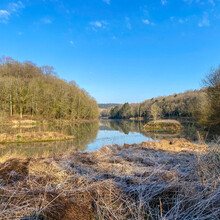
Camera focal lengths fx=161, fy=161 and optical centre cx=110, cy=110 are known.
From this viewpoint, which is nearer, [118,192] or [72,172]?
[118,192]

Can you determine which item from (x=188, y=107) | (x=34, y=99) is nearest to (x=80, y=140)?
(x=34, y=99)

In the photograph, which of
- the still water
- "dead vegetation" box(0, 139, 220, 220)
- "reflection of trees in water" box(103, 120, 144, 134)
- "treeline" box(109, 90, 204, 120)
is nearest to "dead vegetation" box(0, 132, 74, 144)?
the still water

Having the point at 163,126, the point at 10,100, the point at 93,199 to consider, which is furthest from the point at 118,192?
the point at 10,100

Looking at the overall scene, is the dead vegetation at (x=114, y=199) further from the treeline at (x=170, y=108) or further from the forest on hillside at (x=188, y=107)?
the treeline at (x=170, y=108)

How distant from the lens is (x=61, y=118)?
131 feet

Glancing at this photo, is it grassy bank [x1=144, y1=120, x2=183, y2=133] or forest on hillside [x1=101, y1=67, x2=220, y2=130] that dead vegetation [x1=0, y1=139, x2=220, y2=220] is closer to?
forest on hillside [x1=101, y1=67, x2=220, y2=130]

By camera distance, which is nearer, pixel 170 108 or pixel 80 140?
pixel 80 140

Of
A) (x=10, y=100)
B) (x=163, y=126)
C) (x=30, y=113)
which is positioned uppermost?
(x=10, y=100)

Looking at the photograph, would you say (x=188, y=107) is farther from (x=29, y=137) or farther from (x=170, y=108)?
(x=29, y=137)

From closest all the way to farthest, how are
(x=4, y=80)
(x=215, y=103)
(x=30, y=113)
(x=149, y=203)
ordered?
(x=149, y=203), (x=215, y=103), (x=4, y=80), (x=30, y=113)

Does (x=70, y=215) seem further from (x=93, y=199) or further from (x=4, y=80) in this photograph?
(x=4, y=80)

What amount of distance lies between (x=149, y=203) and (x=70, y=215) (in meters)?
0.99

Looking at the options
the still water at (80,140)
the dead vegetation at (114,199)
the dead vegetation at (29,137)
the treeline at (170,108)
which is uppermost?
the treeline at (170,108)

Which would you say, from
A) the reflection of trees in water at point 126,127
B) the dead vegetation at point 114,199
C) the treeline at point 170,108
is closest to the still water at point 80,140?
the reflection of trees in water at point 126,127
